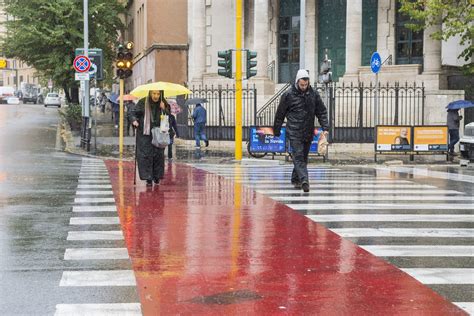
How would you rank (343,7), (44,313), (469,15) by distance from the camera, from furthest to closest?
1. (343,7)
2. (469,15)
3. (44,313)

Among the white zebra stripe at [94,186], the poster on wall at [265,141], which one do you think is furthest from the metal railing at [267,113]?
the white zebra stripe at [94,186]

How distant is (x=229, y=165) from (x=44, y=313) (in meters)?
16.7

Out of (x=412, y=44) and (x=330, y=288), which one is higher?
(x=412, y=44)

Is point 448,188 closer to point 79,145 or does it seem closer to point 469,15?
point 469,15

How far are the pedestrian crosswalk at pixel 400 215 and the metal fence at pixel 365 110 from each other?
32.8 feet

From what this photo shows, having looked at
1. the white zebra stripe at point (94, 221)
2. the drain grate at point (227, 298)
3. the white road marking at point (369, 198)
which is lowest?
the drain grate at point (227, 298)

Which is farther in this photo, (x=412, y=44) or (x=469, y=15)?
(x=412, y=44)

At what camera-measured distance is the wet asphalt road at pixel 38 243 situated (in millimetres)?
6578

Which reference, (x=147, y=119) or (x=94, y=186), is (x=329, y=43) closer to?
(x=94, y=186)

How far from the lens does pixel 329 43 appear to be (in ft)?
128

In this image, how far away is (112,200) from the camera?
44.2ft

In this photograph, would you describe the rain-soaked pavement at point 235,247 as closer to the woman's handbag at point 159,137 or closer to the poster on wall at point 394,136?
the woman's handbag at point 159,137

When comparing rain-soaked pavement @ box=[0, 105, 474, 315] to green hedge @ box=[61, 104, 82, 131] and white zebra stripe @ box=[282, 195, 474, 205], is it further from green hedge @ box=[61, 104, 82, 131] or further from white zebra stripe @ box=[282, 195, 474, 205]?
green hedge @ box=[61, 104, 82, 131]

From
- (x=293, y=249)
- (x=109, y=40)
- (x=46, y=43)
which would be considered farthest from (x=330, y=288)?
(x=109, y=40)
